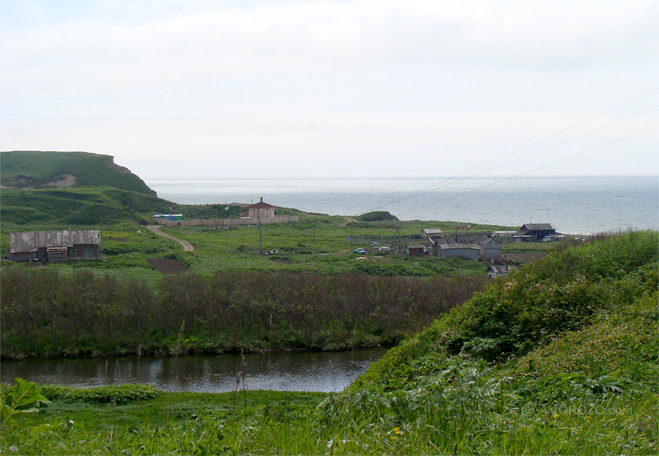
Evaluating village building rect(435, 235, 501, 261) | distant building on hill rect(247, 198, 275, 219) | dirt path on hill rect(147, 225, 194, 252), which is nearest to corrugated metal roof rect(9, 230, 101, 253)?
dirt path on hill rect(147, 225, 194, 252)

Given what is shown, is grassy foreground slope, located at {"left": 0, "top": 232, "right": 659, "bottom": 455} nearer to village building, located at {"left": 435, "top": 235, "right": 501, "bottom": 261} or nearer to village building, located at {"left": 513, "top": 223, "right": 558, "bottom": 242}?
village building, located at {"left": 435, "top": 235, "right": 501, "bottom": 261}

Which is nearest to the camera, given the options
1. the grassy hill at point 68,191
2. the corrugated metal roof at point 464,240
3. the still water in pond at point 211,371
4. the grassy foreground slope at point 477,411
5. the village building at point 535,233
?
the grassy foreground slope at point 477,411

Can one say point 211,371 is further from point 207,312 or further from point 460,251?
point 460,251

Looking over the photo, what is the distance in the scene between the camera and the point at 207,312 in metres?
→ 25.3

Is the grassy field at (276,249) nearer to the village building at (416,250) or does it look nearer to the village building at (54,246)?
the village building at (416,250)

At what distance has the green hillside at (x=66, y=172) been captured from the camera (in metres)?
96.7

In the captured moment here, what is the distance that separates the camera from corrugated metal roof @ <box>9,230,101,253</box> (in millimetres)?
37594

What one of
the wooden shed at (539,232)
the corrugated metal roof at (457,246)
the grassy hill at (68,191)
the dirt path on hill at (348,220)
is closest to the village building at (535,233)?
the wooden shed at (539,232)

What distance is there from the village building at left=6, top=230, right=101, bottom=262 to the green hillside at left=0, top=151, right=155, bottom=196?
57.8 meters

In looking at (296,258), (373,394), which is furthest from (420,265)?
(373,394)

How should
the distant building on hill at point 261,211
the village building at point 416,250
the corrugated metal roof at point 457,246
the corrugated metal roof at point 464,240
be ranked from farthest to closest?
the distant building on hill at point 261,211 → the village building at point 416,250 → the corrugated metal roof at point 464,240 → the corrugated metal roof at point 457,246

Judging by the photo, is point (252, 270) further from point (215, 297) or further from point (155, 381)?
point (155, 381)

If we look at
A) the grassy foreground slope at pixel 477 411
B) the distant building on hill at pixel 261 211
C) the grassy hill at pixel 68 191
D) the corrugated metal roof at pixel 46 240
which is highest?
the grassy hill at pixel 68 191

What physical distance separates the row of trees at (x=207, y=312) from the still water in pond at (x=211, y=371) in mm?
784
